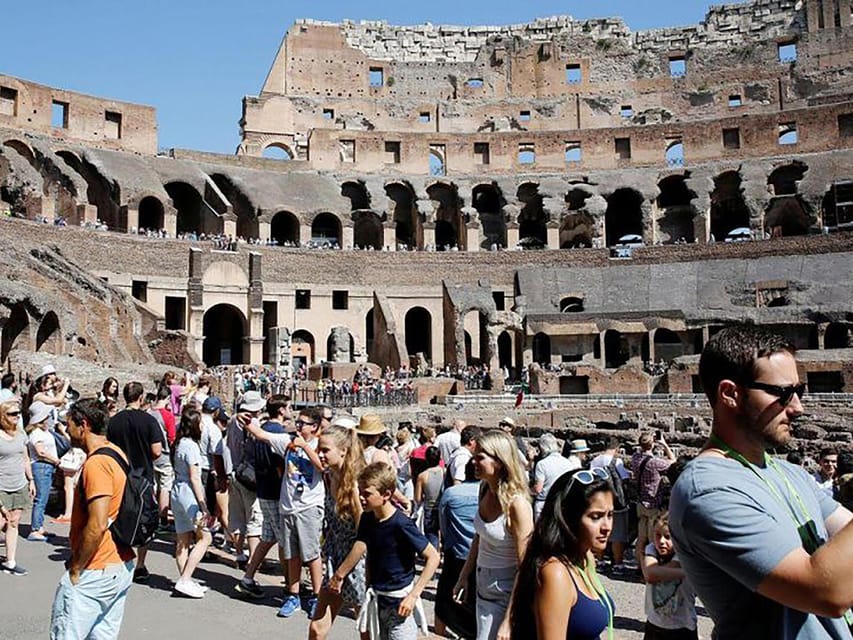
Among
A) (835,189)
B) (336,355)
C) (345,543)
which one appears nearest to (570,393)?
(336,355)

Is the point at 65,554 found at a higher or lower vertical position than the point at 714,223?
lower

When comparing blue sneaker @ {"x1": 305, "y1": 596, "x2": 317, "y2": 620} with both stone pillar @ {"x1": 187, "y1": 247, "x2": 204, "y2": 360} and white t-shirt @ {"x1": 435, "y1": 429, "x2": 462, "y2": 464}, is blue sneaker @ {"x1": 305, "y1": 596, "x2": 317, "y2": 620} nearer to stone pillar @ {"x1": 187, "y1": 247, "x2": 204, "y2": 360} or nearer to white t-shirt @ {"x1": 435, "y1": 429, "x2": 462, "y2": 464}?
white t-shirt @ {"x1": 435, "y1": 429, "x2": 462, "y2": 464}

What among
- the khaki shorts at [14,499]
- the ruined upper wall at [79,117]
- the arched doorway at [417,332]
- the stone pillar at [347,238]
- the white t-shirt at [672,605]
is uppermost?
the ruined upper wall at [79,117]

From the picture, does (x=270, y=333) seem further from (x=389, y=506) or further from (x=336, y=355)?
(x=389, y=506)

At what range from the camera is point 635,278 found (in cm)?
3859

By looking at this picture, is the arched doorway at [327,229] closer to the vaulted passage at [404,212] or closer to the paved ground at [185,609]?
the vaulted passage at [404,212]

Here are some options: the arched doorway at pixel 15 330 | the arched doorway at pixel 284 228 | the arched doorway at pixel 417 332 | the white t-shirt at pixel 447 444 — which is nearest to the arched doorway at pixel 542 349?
the arched doorway at pixel 417 332

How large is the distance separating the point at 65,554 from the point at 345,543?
453 cm

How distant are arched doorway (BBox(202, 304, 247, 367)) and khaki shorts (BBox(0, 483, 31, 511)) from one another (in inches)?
1323

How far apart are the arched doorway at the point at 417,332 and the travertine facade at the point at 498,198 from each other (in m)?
0.16

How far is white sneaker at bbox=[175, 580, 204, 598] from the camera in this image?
22.7 feet

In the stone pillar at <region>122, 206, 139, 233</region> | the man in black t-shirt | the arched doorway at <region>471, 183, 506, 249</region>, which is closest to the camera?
the man in black t-shirt

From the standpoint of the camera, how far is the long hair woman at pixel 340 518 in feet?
16.4

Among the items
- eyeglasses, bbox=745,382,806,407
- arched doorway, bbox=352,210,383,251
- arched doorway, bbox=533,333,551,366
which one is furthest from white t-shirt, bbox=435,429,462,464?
arched doorway, bbox=352,210,383,251
